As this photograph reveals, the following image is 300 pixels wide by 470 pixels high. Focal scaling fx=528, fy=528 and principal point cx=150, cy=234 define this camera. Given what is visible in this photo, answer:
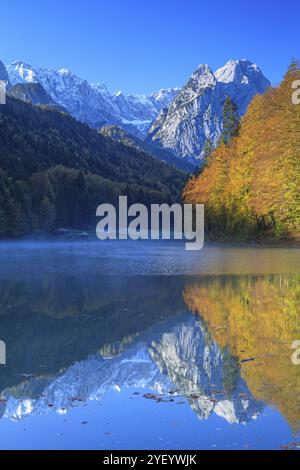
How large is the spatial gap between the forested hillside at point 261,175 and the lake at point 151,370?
33487 mm

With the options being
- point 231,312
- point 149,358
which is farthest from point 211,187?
point 149,358

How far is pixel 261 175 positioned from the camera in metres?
56.6

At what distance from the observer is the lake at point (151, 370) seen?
289 inches

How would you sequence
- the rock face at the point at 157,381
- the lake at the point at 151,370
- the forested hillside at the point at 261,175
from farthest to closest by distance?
the forested hillside at the point at 261,175, the rock face at the point at 157,381, the lake at the point at 151,370

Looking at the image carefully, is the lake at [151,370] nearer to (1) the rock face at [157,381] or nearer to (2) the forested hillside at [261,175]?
(1) the rock face at [157,381]

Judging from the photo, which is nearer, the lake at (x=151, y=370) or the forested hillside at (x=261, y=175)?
the lake at (x=151, y=370)

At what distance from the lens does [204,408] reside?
324 inches

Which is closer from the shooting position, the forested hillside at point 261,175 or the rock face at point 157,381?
the rock face at point 157,381

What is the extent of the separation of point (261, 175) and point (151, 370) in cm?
4833

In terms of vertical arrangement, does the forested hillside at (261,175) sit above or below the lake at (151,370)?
above

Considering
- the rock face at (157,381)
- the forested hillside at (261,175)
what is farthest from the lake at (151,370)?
the forested hillside at (261,175)

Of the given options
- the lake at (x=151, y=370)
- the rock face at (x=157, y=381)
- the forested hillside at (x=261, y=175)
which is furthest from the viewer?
the forested hillside at (x=261, y=175)
